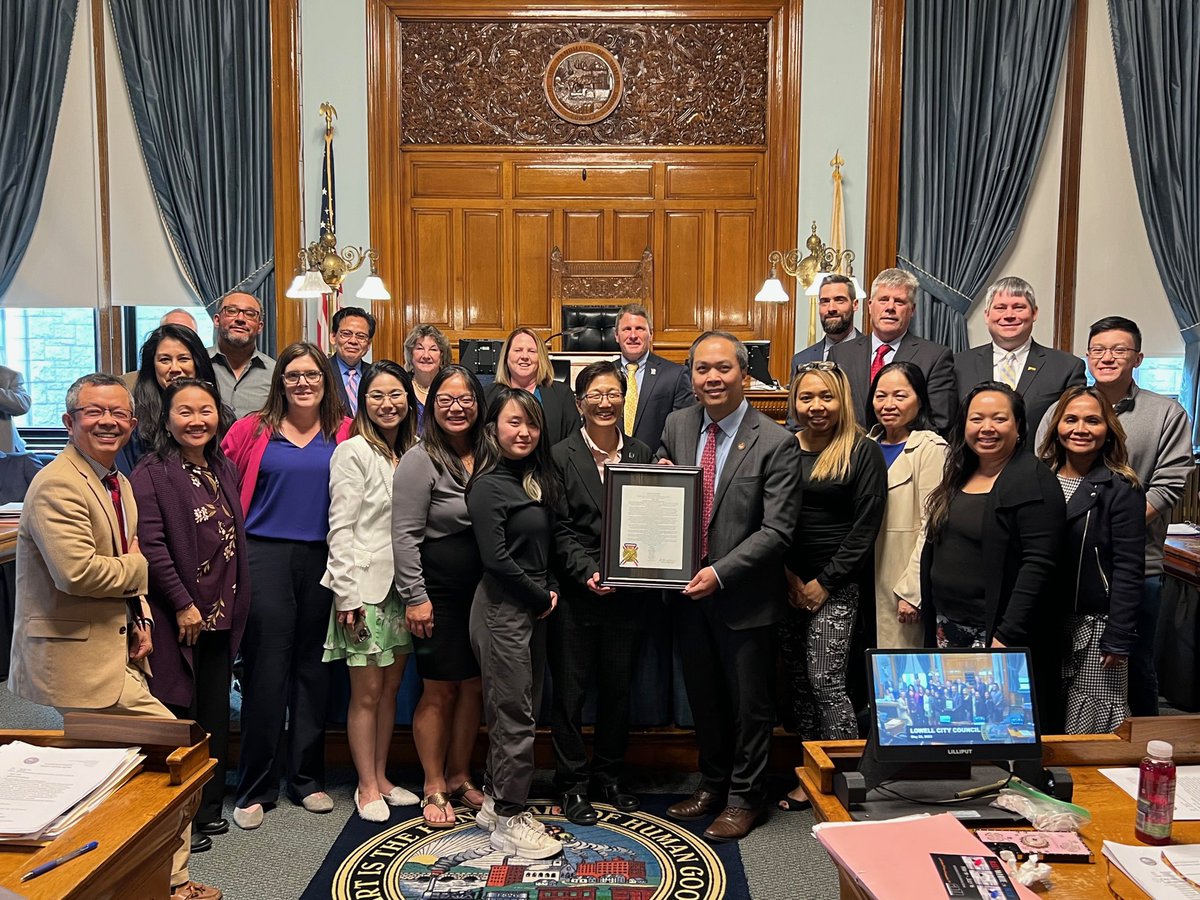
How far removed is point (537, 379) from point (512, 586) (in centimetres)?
124

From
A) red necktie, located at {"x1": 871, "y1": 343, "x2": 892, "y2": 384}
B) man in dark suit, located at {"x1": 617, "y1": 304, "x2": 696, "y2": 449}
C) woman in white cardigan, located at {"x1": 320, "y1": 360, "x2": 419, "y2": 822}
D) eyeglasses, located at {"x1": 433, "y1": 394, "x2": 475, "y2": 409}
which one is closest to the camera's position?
eyeglasses, located at {"x1": 433, "y1": 394, "x2": 475, "y2": 409}

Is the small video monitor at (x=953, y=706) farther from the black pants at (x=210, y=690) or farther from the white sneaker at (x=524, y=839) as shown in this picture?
the black pants at (x=210, y=690)

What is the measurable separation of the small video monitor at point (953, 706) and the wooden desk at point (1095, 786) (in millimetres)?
115

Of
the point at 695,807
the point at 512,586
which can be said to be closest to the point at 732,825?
the point at 695,807

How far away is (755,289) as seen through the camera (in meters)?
8.31

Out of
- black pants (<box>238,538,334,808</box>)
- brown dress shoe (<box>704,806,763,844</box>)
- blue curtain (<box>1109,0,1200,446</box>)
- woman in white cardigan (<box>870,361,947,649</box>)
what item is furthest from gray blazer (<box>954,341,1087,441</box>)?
blue curtain (<box>1109,0,1200,446</box>)

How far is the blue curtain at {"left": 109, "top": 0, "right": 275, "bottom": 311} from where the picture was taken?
305 inches

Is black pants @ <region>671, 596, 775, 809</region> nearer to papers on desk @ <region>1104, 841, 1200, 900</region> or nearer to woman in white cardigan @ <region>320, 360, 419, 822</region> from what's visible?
woman in white cardigan @ <region>320, 360, 419, 822</region>

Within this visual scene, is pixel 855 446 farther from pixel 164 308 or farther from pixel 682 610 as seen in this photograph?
pixel 164 308

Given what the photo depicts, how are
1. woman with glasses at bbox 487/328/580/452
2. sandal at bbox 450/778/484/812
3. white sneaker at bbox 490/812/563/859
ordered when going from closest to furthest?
1. white sneaker at bbox 490/812/563/859
2. sandal at bbox 450/778/484/812
3. woman with glasses at bbox 487/328/580/452

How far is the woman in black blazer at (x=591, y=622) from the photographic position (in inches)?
132

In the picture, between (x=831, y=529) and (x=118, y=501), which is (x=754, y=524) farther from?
(x=118, y=501)

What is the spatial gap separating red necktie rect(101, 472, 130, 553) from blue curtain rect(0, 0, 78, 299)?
19.1ft

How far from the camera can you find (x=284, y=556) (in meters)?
3.44
